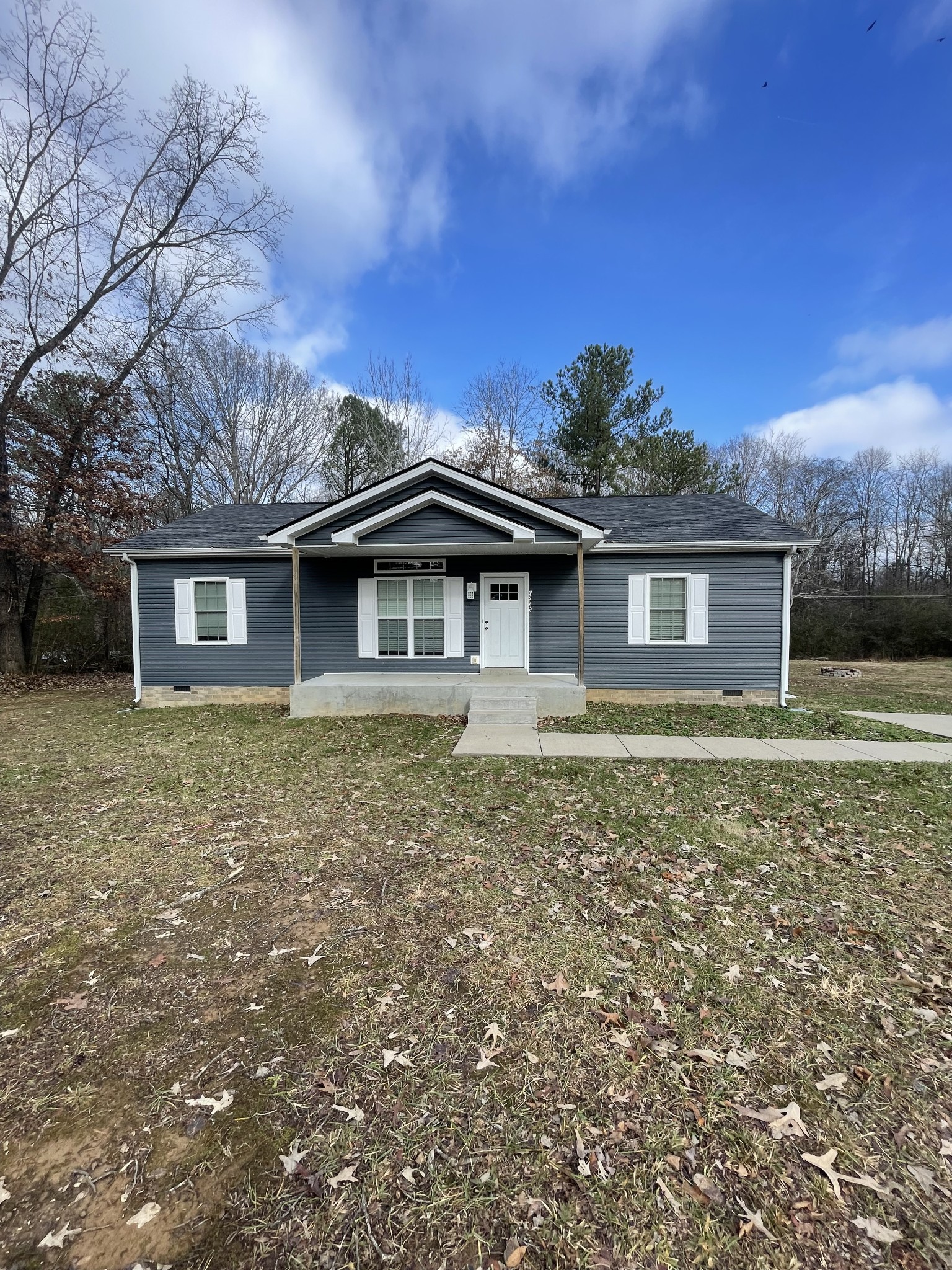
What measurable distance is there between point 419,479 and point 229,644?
17.9ft

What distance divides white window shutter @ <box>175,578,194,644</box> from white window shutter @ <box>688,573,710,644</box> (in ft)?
34.5

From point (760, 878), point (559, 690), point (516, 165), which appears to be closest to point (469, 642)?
point (559, 690)

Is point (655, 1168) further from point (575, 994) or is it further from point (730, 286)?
point (730, 286)

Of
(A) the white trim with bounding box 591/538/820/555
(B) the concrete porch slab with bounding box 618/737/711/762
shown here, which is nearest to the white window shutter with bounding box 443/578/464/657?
(A) the white trim with bounding box 591/538/820/555

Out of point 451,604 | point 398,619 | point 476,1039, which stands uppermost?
point 451,604

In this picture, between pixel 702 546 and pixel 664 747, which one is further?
pixel 702 546

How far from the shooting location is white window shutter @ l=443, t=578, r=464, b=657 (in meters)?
10.8

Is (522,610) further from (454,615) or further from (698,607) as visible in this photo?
(698,607)

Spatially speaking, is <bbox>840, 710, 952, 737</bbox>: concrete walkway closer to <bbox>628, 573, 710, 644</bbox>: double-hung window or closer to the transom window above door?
<bbox>628, 573, 710, 644</bbox>: double-hung window

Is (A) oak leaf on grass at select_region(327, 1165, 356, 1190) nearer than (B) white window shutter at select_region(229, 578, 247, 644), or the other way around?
(A) oak leaf on grass at select_region(327, 1165, 356, 1190)

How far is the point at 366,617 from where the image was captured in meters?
11.0

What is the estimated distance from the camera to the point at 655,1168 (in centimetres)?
174

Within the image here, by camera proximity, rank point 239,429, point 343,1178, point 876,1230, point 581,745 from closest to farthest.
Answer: point 876,1230, point 343,1178, point 581,745, point 239,429

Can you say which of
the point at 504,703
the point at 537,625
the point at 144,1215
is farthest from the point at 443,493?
the point at 144,1215
